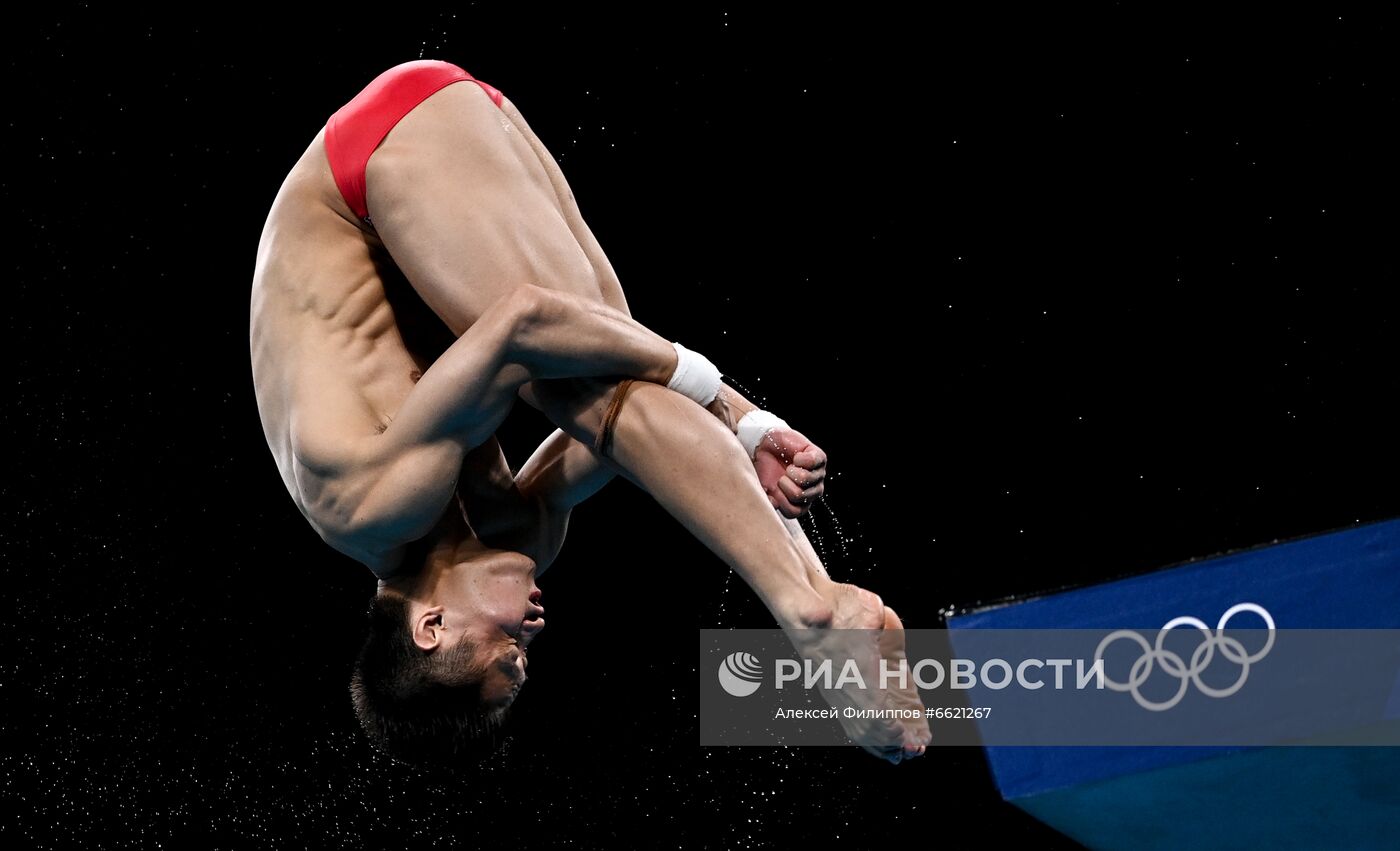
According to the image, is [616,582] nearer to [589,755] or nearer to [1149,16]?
[589,755]

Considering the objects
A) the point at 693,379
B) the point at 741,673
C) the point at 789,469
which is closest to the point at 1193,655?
the point at 789,469

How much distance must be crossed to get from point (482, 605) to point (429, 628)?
106mm

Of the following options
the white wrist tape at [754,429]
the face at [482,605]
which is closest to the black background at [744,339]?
the face at [482,605]

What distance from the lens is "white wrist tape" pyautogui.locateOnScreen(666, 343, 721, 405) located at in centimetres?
263

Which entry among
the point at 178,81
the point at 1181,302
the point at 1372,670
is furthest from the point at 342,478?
the point at 1181,302

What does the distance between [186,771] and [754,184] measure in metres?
2.20

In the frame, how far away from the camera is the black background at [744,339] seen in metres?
4.13

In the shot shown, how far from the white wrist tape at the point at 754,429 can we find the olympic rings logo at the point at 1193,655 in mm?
678

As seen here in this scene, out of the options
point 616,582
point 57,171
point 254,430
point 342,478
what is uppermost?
point 342,478

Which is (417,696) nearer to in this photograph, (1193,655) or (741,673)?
(741,673)

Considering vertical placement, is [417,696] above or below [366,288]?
below

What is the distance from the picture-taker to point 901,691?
8.29ft

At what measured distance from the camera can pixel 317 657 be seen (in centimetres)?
427

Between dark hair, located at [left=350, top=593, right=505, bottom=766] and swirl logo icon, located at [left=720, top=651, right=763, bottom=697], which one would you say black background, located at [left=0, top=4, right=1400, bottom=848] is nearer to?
swirl logo icon, located at [left=720, top=651, right=763, bottom=697]
